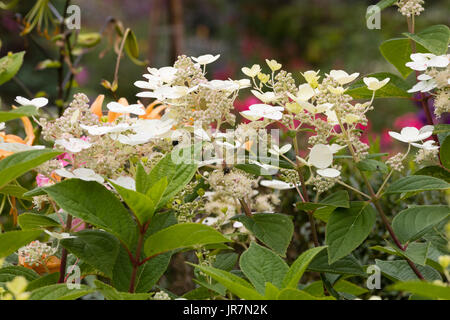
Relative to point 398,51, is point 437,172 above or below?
below

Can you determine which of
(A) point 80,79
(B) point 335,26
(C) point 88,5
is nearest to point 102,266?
(A) point 80,79

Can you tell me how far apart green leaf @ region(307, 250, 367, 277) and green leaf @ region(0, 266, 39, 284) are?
1.15 ft

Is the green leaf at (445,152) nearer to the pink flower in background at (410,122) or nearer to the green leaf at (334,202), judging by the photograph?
the green leaf at (334,202)

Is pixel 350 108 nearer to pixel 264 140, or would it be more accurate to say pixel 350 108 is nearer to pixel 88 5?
pixel 264 140

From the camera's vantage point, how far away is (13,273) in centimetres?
69

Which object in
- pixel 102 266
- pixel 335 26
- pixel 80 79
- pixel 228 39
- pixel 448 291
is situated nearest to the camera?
pixel 448 291

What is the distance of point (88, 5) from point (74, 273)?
7.18 m

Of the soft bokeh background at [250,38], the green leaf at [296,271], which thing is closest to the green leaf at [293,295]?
the green leaf at [296,271]

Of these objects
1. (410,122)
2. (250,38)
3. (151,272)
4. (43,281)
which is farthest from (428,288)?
(250,38)

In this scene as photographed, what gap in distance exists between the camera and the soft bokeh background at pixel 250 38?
5473 mm

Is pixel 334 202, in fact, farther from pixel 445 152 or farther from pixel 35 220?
pixel 35 220

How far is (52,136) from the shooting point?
2.23 ft

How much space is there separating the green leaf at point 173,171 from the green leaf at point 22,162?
0.11 metres

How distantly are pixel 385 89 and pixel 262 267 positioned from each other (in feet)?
1.14
